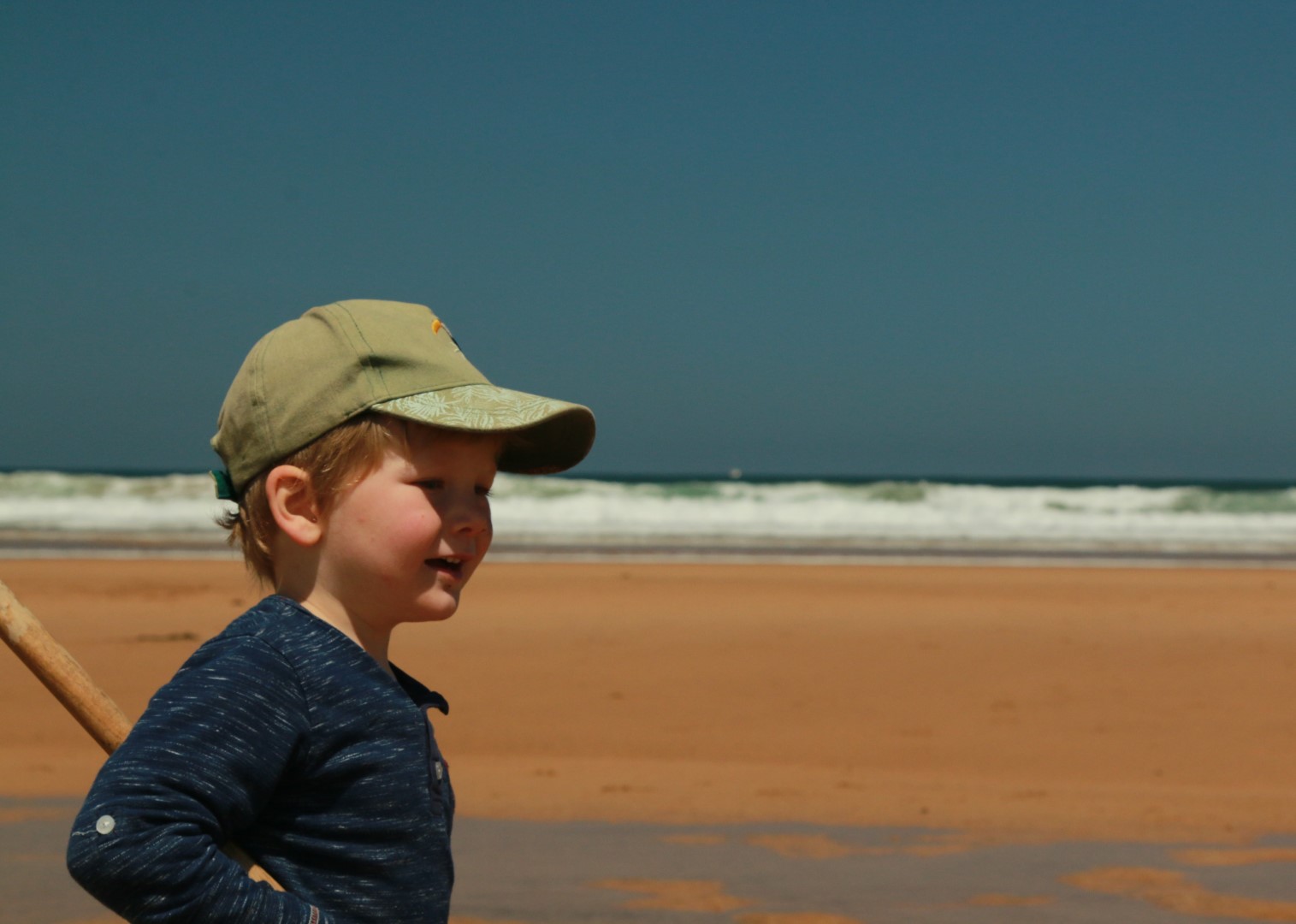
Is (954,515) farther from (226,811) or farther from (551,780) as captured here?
(226,811)

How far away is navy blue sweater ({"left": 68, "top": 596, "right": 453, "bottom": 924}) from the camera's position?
3.78 feet

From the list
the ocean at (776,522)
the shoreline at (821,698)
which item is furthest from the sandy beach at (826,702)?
the ocean at (776,522)

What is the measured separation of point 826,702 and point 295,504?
6.41 m

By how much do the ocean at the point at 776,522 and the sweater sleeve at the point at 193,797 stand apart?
1641cm

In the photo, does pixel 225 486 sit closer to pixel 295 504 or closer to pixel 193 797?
pixel 295 504

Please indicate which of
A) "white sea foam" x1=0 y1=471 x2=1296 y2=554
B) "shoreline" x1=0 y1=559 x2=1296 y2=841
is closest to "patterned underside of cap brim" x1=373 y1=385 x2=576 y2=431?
"shoreline" x1=0 y1=559 x2=1296 y2=841

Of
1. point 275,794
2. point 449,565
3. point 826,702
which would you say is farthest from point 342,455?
point 826,702

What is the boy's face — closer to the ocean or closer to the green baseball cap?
the green baseball cap

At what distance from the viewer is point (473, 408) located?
4.70ft

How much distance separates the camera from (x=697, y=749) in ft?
21.1

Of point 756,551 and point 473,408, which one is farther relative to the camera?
point 756,551

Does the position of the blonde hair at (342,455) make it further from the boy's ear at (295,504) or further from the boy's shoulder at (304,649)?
the boy's shoulder at (304,649)

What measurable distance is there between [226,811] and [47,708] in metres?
6.66

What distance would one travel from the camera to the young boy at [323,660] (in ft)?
3.84
